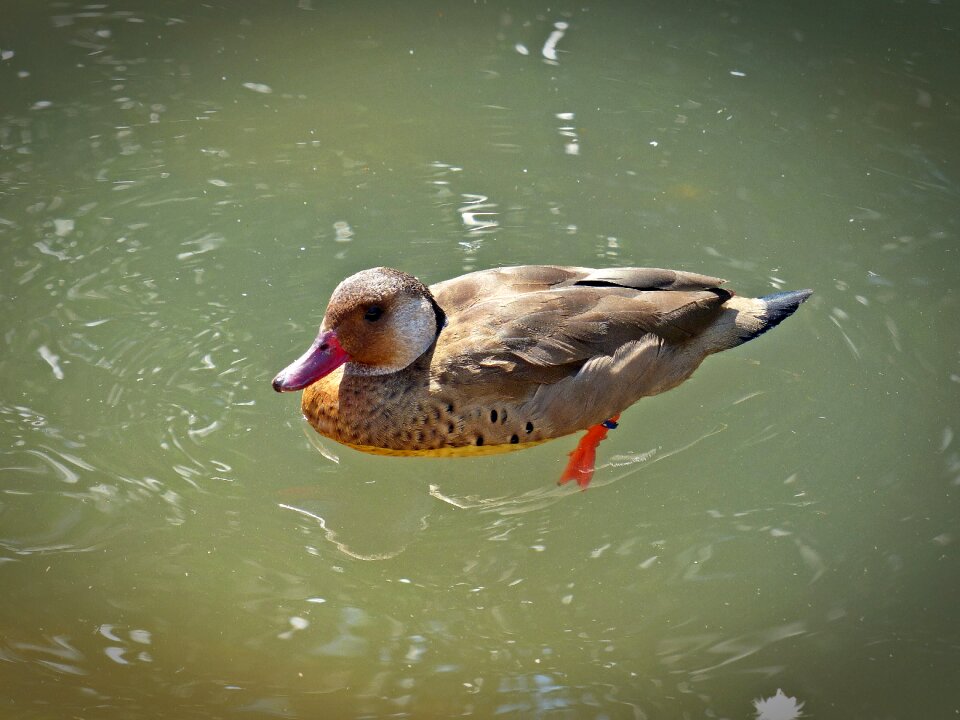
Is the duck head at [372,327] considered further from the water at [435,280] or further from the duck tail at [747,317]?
the duck tail at [747,317]

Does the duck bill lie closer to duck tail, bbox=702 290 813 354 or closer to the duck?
the duck

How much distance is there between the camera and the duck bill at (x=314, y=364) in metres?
4.83

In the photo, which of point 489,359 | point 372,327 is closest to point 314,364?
point 372,327

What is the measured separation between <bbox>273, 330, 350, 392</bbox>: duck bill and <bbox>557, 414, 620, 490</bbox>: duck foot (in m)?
1.13

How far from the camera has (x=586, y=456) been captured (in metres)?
5.10

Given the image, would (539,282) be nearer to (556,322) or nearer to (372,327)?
(556,322)

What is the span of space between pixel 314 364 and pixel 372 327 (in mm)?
303

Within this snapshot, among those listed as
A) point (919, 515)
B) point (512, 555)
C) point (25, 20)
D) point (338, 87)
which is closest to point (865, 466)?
point (919, 515)

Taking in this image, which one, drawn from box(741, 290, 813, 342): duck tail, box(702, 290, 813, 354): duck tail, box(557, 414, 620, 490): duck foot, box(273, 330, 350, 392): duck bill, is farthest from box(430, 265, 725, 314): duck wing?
box(557, 414, 620, 490): duck foot

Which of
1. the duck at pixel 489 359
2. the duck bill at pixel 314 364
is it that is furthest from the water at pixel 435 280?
the duck bill at pixel 314 364

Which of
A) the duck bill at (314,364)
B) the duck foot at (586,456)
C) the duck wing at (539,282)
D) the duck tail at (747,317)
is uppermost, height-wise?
the duck wing at (539,282)

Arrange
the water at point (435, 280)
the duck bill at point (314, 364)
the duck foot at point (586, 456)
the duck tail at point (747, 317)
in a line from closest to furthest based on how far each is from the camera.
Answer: the water at point (435, 280) < the duck bill at point (314, 364) < the duck foot at point (586, 456) < the duck tail at point (747, 317)

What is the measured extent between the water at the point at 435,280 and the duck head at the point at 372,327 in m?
0.46

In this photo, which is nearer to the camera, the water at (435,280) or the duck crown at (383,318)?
the water at (435,280)
